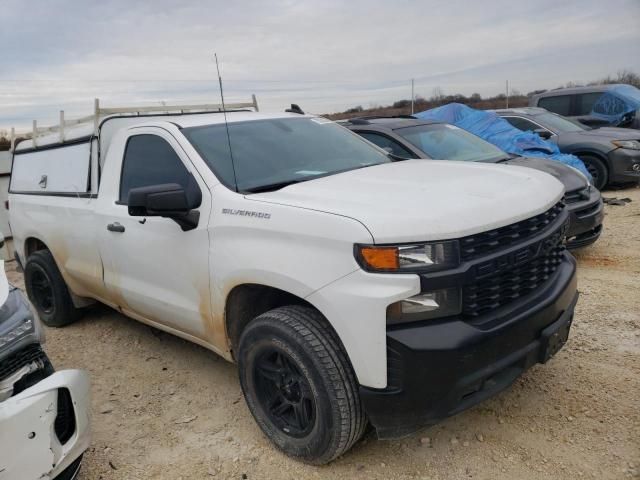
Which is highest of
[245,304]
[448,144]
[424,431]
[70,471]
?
[448,144]

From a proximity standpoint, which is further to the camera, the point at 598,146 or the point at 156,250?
the point at 598,146

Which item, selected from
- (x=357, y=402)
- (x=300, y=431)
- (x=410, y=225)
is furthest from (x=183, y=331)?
(x=410, y=225)

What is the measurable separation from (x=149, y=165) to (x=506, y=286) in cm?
242

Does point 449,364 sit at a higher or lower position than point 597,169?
lower

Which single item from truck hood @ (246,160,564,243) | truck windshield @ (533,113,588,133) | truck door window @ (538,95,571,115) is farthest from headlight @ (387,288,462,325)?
truck door window @ (538,95,571,115)

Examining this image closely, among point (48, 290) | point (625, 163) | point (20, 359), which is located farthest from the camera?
point (625, 163)

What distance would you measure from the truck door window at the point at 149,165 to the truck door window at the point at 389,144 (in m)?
3.08

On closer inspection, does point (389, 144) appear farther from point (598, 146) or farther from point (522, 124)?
point (598, 146)

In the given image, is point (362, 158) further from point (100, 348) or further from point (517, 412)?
point (100, 348)

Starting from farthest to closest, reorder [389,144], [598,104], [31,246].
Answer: [598,104] → [389,144] → [31,246]

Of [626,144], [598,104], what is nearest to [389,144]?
[626,144]

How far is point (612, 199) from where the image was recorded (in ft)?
27.3

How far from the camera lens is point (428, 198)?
2.47m

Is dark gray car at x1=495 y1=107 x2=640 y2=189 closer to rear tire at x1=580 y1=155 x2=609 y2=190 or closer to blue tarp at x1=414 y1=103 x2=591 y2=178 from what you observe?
rear tire at x1=580 y1=155 x2=609 y2=190
